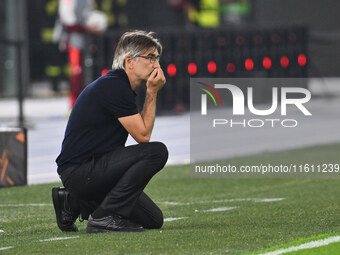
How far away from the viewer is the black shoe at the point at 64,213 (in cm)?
790

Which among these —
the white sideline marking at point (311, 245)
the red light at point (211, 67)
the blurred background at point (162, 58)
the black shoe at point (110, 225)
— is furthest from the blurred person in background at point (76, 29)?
the white sideline marking at point (311, 245)

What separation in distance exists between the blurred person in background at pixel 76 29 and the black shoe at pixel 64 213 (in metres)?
11.8

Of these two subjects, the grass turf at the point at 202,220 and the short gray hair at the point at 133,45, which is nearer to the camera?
the grass turf at the point at 202,220

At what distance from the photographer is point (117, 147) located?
777 cm

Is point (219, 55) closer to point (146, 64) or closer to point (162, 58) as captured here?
point (162, 58)

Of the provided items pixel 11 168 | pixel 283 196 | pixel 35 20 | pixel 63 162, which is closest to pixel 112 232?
pixel 63 162

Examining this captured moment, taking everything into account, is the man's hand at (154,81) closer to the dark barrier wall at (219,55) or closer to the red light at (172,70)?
the dark barrier wall at (219,55)

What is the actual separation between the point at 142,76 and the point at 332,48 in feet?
91.9

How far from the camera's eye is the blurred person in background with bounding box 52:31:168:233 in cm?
762

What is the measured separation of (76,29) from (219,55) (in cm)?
350

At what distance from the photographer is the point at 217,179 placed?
1186 cm

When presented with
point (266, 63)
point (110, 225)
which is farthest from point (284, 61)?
point (110, 225)

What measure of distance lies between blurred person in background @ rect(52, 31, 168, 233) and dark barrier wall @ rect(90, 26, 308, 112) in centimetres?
1287

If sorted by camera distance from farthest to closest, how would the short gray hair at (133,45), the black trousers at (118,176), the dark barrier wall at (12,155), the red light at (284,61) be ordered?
the red light at (284,61) → the dark barrier wall at (12,155) → the short gray hair at (133,45) → the black trousers at (118,176)
